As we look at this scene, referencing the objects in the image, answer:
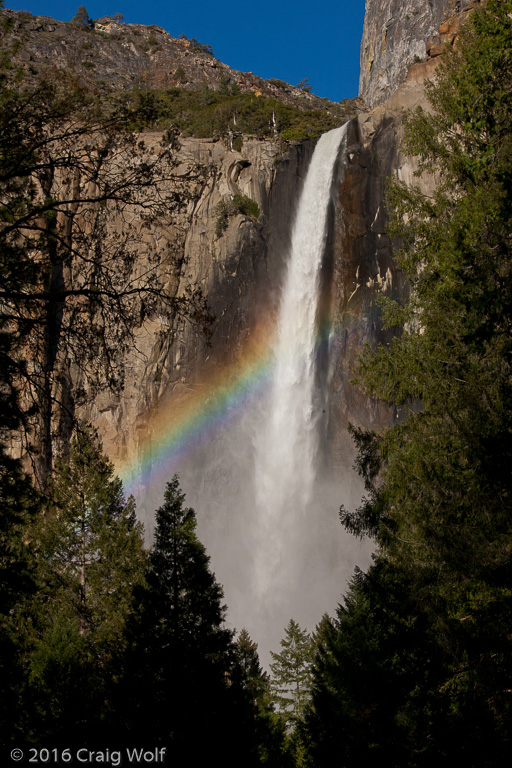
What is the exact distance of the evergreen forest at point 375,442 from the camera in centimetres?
625

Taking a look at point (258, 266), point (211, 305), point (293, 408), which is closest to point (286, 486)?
point (293, 408)

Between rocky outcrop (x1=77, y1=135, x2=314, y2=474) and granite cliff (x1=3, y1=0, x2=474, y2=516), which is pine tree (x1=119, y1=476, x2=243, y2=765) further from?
rocky outcrop (x1=77, y1=135, x2=314, y2=474)

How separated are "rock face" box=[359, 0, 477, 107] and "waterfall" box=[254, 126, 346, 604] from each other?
116ft

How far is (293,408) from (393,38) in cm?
5354

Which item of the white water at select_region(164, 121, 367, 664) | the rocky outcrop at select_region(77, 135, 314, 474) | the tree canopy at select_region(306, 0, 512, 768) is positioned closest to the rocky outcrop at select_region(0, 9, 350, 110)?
the rocky outcrop at select_region(77, 135, 314, 474)

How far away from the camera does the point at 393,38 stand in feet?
211

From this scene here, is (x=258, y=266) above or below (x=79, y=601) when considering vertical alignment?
above

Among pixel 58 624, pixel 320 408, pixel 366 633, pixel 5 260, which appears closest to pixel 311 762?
pixel 366 633

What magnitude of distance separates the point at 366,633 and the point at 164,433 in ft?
73.0

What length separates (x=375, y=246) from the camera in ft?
94.0

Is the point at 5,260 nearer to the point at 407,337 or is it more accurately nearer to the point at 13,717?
the point at 407,337

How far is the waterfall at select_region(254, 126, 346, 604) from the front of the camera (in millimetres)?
28094

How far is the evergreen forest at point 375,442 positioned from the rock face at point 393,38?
184ft

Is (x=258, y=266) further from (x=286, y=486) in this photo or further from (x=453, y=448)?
(x=453, y=448)
